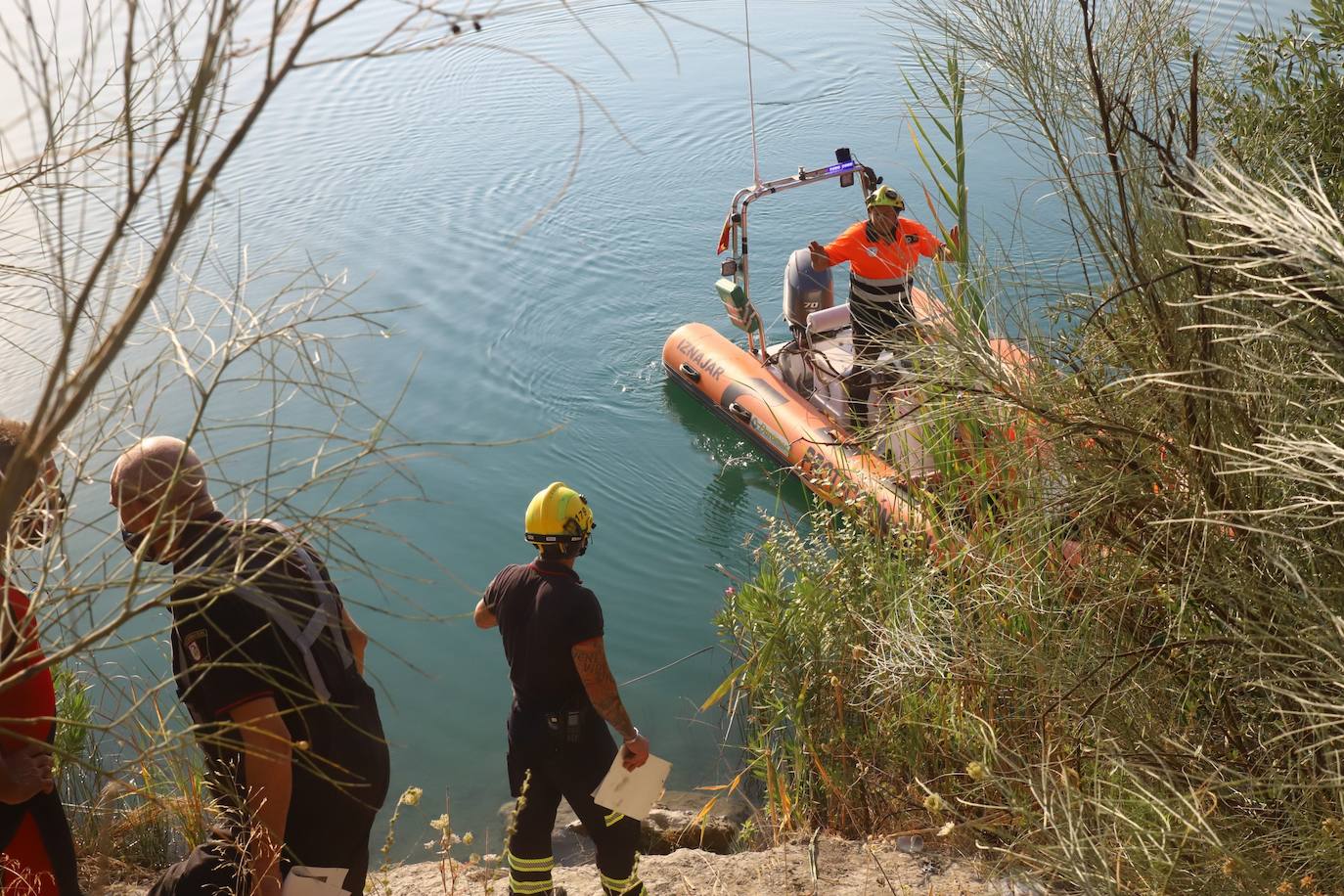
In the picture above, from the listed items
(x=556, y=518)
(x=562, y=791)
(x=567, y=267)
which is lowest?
(x=562, y=791)

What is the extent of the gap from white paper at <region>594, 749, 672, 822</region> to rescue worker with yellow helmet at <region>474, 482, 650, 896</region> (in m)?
0.03

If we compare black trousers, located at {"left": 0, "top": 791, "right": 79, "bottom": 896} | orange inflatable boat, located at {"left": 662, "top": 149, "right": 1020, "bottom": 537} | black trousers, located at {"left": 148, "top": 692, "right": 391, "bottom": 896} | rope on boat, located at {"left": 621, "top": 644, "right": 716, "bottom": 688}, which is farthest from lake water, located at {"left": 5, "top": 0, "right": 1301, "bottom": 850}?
black trousers, located at {"left": 0, "top": 791, "right": 79, "bottom": 896}

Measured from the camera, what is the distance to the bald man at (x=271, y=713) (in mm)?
2150

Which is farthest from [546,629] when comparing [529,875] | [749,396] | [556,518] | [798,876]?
[749,396]

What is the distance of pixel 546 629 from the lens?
10.4ft

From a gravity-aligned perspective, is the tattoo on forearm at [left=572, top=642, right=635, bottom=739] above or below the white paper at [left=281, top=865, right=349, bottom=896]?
above

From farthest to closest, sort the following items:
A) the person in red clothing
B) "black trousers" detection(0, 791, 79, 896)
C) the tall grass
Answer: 1. "black trousers" detection(0, 791, 79, 896)
2. the person in red clothing
3. the tall grass

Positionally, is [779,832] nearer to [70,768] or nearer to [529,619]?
[529,619]

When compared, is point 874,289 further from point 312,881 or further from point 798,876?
point 312,881

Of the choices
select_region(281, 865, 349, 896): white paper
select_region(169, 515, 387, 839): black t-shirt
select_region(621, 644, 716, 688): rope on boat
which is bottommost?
select_region(621, 644, 716, 688): rope on boat

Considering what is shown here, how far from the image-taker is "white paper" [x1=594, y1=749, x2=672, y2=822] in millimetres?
3174

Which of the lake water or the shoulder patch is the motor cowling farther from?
the shoulder patch

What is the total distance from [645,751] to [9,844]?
5.15ft

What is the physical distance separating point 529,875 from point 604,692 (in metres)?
0.65
